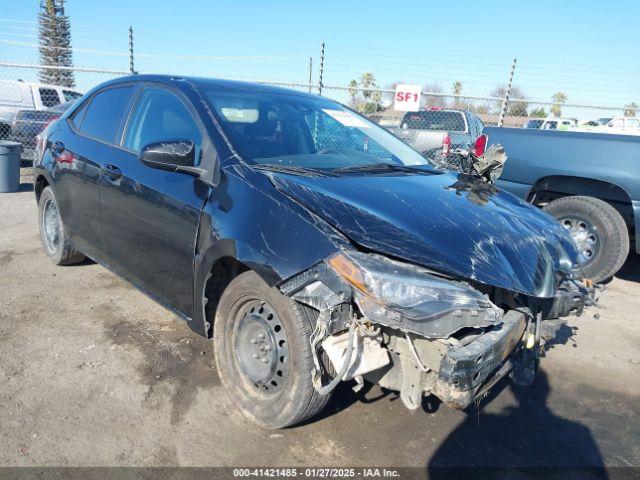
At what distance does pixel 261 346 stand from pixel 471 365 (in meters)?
1.06

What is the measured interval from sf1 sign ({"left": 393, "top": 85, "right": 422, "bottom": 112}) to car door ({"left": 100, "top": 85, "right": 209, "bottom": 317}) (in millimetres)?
8350

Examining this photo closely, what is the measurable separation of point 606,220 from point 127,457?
4800mm

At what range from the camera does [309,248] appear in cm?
219

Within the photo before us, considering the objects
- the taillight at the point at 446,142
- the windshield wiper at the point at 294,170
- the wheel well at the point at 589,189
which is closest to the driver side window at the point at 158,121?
the windshield wiper at the point at 294,170

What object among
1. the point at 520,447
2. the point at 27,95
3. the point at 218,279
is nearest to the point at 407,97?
the point at 218,279

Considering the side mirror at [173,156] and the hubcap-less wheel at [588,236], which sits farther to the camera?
the hubcap-less wheel at [588,236]

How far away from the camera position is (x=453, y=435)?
2695mm

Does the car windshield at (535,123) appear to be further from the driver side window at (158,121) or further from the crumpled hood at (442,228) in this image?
the driver side window at (158,121)

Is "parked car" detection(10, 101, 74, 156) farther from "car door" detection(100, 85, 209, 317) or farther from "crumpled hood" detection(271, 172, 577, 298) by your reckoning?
"crumpled hood" detection(271, 172, 577, 298)

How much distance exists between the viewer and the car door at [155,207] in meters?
2.82

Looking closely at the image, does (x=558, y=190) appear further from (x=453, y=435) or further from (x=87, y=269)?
(x=87, y=269)

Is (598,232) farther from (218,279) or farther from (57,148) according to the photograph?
(57,148)

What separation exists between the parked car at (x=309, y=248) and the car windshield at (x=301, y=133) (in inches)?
0.7

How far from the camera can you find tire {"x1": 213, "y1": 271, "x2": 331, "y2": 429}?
7.47 feet
